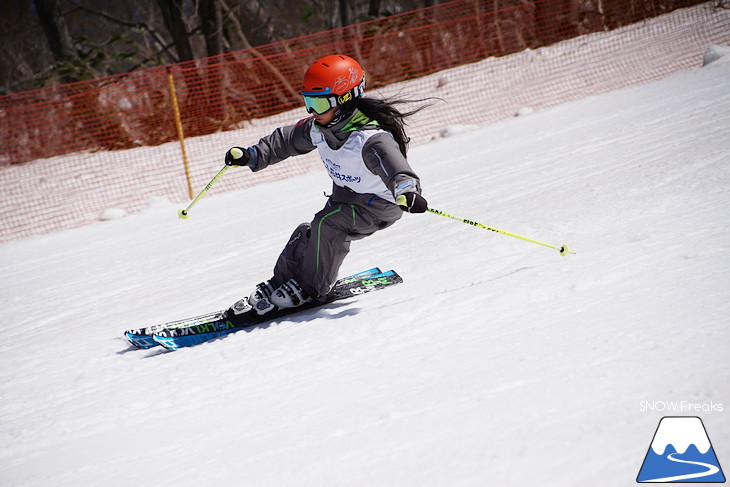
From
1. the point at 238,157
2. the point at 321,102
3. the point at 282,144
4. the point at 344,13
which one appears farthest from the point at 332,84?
the point at 344,13

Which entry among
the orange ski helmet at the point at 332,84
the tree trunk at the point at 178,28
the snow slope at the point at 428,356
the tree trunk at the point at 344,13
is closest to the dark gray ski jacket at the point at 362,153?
the orange ski helmet at the point at 332,84

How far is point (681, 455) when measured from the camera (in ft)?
7.04

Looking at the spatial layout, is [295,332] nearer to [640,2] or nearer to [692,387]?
[692,387]

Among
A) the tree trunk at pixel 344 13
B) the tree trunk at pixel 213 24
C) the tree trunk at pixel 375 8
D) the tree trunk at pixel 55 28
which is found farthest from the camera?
the tree trunk at pixel 344 13

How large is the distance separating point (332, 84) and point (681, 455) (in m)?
2.73

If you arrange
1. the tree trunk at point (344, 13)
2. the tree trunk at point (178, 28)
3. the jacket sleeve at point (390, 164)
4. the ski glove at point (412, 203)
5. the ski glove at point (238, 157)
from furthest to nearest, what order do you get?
the tree trunk at point (344, 13)
the tree trunk at point (178, 28)
the ski glove at point (238, 157)
the jacket sleeve at point (390, 164)
the ski glove at point (412, 203)

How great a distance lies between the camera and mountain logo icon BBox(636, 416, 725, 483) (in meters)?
2.04

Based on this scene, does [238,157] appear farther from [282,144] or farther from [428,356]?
[428,356]

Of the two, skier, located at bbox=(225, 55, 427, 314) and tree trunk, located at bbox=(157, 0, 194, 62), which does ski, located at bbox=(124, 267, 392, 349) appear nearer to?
skier, located at bbox=(225, 55, 427, 314)

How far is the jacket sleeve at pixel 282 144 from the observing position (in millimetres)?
4395

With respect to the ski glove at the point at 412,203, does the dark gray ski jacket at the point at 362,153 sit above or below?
above

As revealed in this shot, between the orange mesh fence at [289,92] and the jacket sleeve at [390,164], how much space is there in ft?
24.8

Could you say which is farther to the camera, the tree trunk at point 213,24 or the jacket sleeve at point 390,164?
the tree trunk at point 213,24

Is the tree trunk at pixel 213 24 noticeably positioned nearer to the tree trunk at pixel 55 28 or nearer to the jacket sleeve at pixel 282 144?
the tree trunk at pixel 55 28
